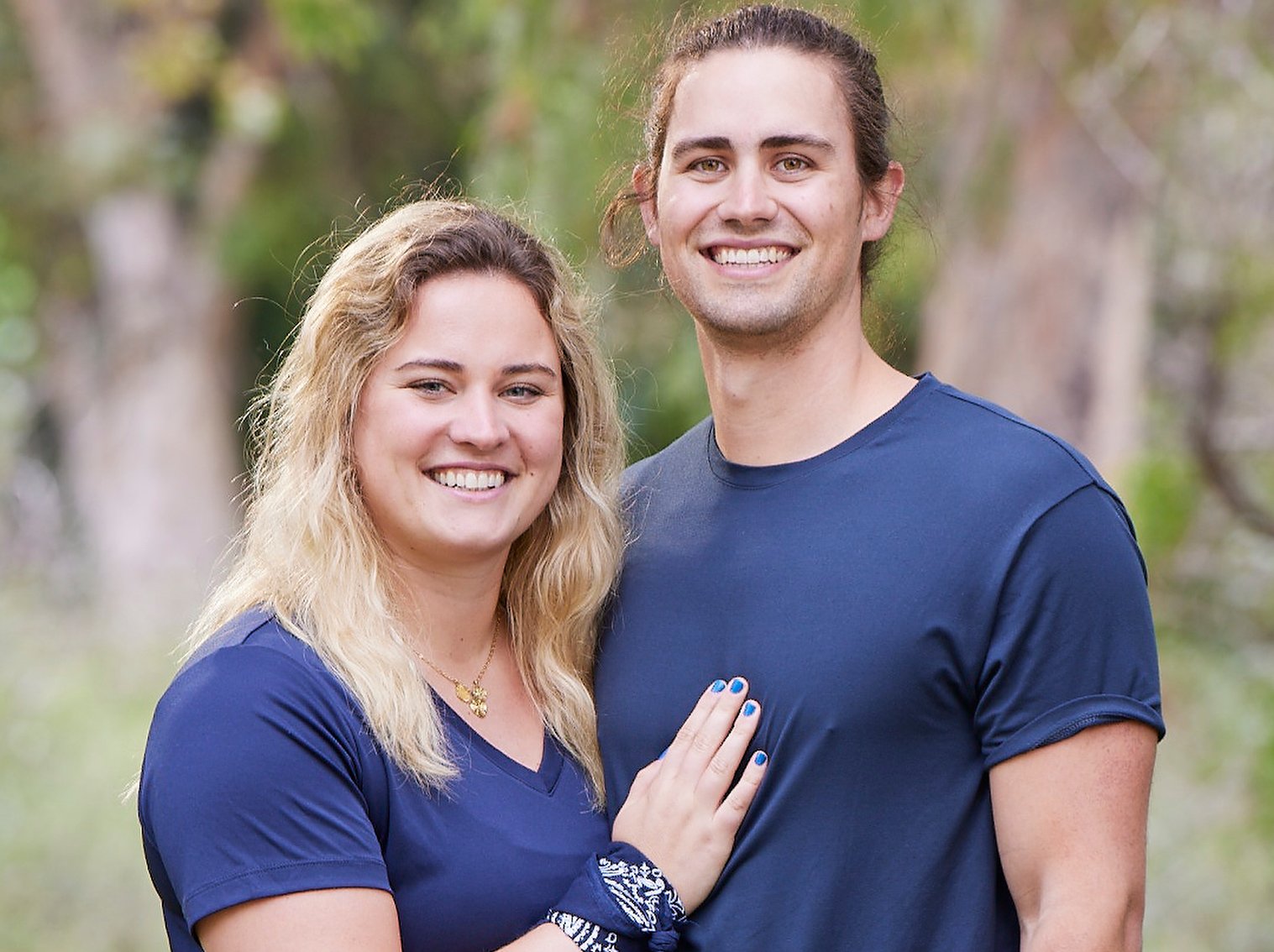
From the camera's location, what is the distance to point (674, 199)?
A: 8.73 ft

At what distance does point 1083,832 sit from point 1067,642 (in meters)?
0.25

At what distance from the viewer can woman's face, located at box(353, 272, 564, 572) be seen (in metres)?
2.49

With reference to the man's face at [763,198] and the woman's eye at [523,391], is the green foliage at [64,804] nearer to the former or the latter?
the woman's eye at [523,391]

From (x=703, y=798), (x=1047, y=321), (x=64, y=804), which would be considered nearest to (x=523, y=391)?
(x=703, y=798)

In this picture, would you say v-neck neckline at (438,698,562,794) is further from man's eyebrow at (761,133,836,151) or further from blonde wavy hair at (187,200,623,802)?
man's eyebrow at (761,133,836,151)

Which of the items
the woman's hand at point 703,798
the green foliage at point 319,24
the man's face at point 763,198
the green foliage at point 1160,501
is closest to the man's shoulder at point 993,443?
the man's face at point 763,198

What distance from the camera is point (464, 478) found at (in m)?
2.51

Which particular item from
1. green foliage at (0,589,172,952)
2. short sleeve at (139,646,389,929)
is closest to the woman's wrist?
short sleeve at (139,646,389,929)

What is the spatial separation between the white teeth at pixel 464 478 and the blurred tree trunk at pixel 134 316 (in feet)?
30.9

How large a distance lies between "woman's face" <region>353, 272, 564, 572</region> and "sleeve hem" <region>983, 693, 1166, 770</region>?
84cm

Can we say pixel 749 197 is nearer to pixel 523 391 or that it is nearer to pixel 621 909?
pixel 523 391

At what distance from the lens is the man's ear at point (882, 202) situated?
2.76 metres

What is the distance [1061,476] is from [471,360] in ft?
2.91

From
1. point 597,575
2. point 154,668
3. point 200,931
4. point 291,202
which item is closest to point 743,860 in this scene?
point 597,575
